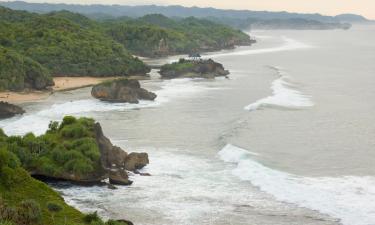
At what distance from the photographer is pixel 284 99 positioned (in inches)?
3359

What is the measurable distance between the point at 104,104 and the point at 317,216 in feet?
161

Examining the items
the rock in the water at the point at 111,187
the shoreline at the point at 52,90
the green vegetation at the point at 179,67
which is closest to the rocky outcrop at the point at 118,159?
the rock in the water at the point at 111,187

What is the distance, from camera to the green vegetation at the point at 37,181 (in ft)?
87.7

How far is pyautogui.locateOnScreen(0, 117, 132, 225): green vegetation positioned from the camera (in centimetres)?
2673

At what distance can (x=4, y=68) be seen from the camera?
88500 millimetres

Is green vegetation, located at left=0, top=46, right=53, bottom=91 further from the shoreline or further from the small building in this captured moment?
the small building

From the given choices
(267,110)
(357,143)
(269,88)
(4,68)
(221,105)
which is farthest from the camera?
(269,88)

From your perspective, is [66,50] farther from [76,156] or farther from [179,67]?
[76,156]

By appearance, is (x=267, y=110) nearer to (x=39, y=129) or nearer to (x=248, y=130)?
(x=248, y=130)

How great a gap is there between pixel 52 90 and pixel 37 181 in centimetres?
6180

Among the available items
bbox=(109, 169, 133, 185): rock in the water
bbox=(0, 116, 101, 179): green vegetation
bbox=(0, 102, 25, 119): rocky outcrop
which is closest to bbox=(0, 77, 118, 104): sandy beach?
bbox=(0, 102, 25, 119): rocky outcrop

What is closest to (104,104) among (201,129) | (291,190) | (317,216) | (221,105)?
(221,105)

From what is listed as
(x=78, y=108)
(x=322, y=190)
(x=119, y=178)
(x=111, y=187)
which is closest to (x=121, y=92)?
(x=78, y=108)

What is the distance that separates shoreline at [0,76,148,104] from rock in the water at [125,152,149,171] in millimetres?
39222
